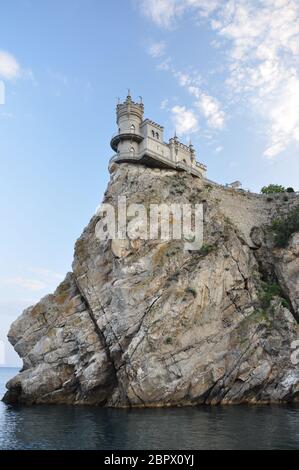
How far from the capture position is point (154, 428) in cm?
2666

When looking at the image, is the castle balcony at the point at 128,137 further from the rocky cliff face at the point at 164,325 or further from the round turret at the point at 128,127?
the rocky cliff face at the point at 164,325

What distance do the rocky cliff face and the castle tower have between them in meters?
6.44

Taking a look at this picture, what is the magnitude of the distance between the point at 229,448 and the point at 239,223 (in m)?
33.6

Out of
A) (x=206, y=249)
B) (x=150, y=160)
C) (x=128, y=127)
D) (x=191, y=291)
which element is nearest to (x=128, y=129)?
(x=128, y=127)

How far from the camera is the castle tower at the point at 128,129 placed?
52344 mm

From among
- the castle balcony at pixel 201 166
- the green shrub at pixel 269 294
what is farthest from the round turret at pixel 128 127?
the green shrub at pixel 269 294

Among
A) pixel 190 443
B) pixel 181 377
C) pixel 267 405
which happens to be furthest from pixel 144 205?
pixel 190 443

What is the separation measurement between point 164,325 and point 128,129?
27880 millimetres

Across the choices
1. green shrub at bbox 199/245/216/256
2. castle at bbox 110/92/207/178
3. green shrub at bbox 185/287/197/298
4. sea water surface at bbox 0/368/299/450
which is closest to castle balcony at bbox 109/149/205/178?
castle at bbox 110/92/207/178

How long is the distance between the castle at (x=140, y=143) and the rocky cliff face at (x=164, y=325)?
16.8 ft

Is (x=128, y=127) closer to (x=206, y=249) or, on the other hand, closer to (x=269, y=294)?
(x=206, y=249)

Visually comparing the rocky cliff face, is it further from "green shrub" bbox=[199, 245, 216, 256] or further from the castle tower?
the castle tower

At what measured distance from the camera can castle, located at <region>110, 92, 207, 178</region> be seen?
51.8m
